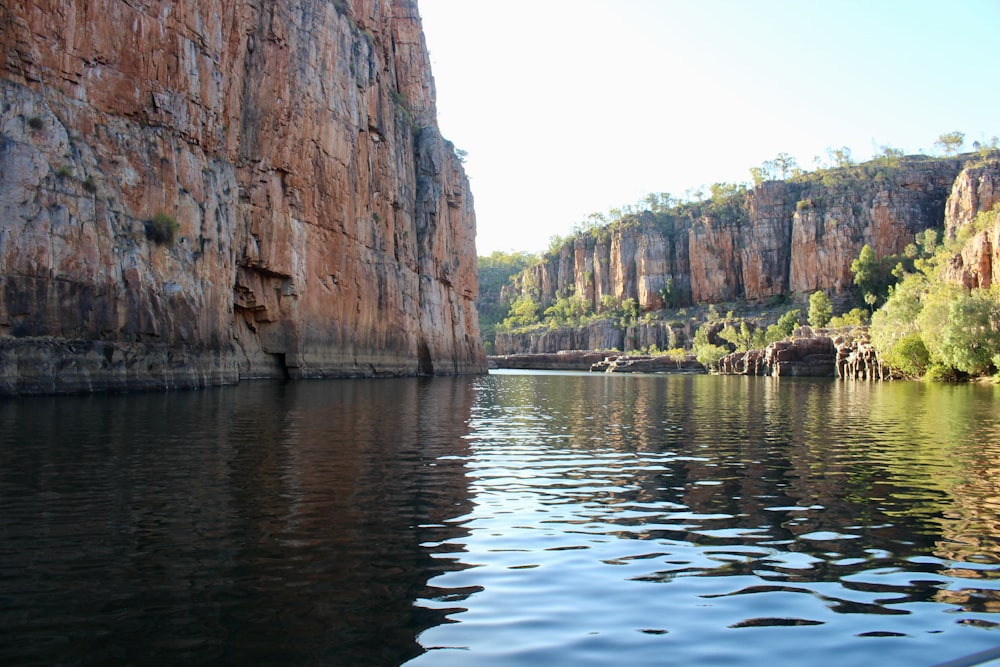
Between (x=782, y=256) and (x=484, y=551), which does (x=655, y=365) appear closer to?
(x=782, y=256)

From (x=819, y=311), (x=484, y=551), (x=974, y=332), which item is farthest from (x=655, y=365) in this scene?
(x=484, y=551)

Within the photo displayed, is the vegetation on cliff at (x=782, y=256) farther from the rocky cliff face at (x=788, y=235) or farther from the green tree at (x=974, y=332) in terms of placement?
the green tree at (x=974, y=332)

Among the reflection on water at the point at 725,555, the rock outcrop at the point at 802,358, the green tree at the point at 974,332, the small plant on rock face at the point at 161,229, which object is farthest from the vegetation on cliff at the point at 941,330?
the small plant on rock face at the point at 161,229

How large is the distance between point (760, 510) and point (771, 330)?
13752 centimetres

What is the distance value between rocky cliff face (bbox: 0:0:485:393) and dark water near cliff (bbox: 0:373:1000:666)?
13475 millimetres

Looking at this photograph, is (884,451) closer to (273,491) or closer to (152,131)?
(273,491)

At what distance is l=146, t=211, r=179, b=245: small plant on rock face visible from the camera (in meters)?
37.0

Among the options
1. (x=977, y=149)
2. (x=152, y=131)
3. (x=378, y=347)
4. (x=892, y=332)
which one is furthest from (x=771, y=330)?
(x=152, y=131)

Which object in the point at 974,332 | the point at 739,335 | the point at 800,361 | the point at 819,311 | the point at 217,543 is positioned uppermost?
the point at 819,311

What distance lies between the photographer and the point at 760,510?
39.4ft

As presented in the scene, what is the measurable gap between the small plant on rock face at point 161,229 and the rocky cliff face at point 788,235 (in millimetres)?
151846

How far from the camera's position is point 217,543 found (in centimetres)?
925

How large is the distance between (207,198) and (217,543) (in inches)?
1476

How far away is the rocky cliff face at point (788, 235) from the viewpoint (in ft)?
535
